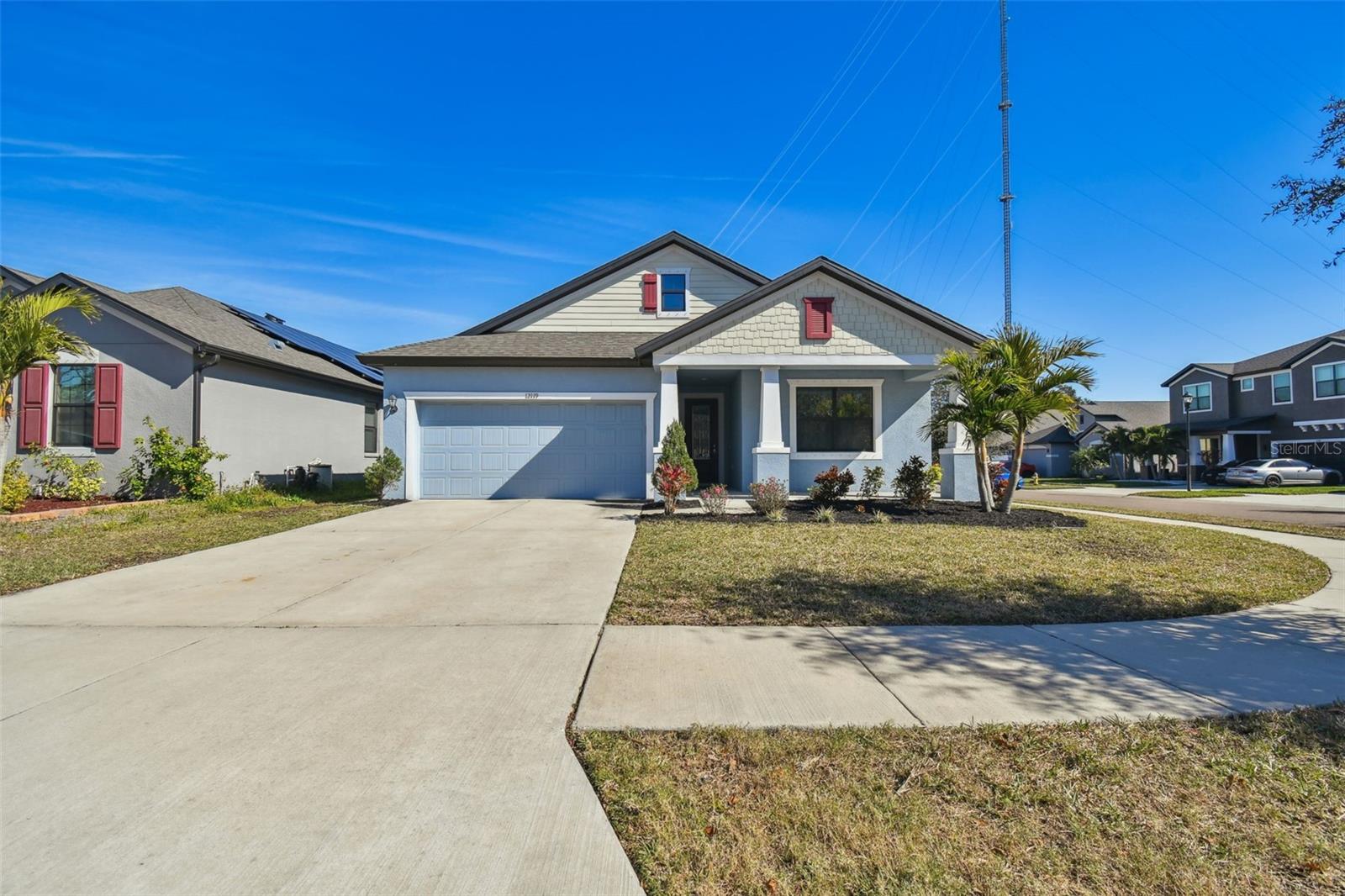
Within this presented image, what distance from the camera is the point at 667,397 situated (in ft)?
44.4

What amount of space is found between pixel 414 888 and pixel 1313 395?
4306cm

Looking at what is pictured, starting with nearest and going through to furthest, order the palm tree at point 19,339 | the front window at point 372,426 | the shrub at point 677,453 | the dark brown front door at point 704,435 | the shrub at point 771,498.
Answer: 1. the palm tree at point 19,339
2. the shrub at point 771,498
3. the shrub at point 677,453
4. the dark brown front door at point 704,435
5. the front window at point 372,426

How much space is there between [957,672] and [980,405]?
332 inches

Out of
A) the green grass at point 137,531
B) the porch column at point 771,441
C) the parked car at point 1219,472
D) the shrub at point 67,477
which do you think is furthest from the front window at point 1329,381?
the shrub at point 67,477

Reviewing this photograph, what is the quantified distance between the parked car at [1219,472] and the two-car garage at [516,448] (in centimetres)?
3182

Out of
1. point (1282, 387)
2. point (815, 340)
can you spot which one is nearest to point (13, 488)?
point (815, 340)

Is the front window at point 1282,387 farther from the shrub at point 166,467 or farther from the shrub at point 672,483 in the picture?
the shrub at point 166,467

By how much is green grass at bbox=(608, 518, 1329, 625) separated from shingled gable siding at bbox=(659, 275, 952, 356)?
4.78m

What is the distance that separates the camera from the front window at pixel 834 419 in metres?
14.6

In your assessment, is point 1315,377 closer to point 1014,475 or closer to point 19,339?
point 1014,475

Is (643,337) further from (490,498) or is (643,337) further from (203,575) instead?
(203,575)

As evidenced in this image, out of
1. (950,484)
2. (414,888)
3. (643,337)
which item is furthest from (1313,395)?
(414,888)

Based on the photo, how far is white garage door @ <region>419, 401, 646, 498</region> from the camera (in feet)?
47.8

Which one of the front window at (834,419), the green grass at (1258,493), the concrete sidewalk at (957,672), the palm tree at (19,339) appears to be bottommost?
the green grass at (1258,493)
